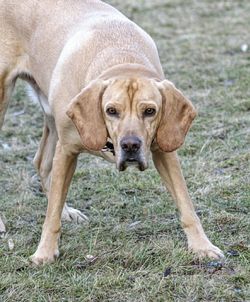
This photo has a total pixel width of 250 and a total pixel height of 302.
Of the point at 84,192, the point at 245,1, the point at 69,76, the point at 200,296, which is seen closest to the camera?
the point at 200,296

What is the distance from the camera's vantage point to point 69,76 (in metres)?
5.32

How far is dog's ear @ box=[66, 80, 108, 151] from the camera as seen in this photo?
4781mm

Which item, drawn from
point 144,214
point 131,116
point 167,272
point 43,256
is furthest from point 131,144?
point 144,214

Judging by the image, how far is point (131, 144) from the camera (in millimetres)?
4602

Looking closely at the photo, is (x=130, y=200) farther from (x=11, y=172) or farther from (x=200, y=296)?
(x=200, y=296)

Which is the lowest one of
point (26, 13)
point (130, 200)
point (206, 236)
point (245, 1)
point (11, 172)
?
point (245, 1)

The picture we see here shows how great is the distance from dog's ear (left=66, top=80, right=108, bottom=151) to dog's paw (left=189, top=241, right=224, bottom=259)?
921 mm

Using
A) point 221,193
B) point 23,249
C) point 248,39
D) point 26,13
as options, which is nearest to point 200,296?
point 23,249

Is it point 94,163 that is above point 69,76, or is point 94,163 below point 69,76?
below

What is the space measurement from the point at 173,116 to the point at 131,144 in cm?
37

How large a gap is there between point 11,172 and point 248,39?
5.31 meters

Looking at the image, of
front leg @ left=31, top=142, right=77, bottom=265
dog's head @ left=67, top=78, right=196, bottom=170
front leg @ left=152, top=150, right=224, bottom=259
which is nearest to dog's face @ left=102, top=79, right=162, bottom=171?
dog's head @ left=67, top=78, right=196, bottom=170

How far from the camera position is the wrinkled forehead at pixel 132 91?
4.66 m

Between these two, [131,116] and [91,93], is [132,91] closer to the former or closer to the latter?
[131,116]
